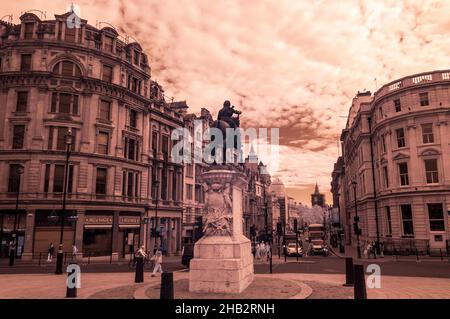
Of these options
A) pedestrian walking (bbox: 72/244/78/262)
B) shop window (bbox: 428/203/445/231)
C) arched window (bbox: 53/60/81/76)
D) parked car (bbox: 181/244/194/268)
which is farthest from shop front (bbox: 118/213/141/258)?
shop window (bbox: 428/203/445/231)

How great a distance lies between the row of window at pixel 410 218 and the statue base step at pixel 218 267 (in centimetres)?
3034

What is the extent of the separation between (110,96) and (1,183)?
13.3 m

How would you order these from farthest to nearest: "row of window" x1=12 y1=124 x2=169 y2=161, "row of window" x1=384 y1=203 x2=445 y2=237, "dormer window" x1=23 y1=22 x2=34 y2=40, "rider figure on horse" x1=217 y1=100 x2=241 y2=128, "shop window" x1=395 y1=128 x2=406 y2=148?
"shop window" x1=395 y1=128 x2=406 y2=148 → "row of window" x1=384 y1=203 x2=445 y2=237 → "dormer window" x1=23 y1=22 x2=34 y2=40 → "row of window" x1=12 y1=124 x2=169 y2=161 → "rider figure on horse" x1=217 y1=100 x2=241 y2=128

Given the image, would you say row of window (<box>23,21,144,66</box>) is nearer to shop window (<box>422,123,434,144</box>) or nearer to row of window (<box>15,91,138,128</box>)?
row of window (<box>15,91,138,128</box>)

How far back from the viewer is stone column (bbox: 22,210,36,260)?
30.1 m

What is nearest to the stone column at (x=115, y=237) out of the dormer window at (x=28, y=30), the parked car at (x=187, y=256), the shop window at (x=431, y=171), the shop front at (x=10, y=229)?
the shop front at (x=10, y=229)

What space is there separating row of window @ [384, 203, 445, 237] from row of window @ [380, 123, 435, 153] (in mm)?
6697

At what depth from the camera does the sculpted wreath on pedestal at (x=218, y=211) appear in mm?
12539

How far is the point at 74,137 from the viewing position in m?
33.7

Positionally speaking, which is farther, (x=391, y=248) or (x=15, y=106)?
(x=391, y=248)

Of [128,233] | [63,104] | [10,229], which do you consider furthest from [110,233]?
[63,104]

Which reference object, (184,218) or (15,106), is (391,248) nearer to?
(184,218)
